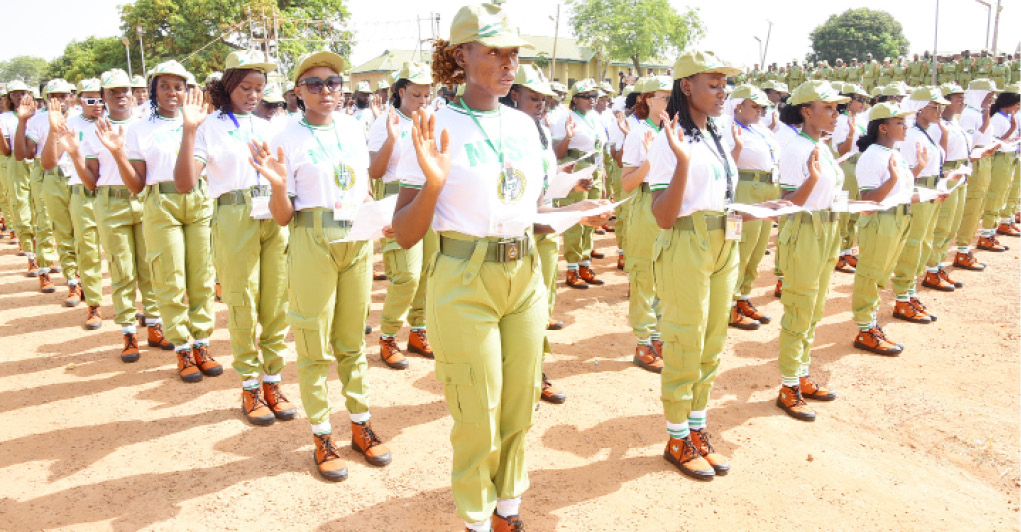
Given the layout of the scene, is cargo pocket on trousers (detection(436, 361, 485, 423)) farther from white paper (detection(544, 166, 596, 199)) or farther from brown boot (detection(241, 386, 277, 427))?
brown boot (detection(241, 386, 277, 427))

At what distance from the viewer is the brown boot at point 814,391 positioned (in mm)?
5918

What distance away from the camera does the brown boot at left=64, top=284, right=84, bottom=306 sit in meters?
8.88

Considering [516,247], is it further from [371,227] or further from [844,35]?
[844,35]

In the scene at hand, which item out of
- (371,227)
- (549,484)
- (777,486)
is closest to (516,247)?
(371,227)

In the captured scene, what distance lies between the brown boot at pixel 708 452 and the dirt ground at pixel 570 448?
10 centimetres

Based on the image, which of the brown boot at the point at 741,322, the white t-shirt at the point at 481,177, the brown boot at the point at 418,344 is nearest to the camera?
the white t-shirt at the point at 481,177

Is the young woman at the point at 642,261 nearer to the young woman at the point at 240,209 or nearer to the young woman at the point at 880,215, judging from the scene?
the young woman at the point at 880,215

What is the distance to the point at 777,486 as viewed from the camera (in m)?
4.45

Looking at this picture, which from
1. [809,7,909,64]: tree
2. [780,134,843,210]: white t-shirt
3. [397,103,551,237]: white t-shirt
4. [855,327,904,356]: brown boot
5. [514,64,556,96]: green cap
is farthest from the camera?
[809,7,909,64]: tree

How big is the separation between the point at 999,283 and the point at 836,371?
4953 mm

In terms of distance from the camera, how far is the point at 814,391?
19.4 feet

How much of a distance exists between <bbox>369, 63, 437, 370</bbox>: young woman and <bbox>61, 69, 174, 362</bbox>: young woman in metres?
2.23

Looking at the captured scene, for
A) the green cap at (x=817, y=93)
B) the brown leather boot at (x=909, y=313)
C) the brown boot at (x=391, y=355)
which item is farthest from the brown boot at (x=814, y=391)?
the brown boot at (x=391, y=355)

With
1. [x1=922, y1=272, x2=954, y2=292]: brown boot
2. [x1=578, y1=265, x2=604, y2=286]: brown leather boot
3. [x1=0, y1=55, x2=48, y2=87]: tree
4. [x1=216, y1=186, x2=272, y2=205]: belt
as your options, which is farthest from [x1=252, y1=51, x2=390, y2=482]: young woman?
[x1=0, y1=55, x2=48, y2=87]: tree
